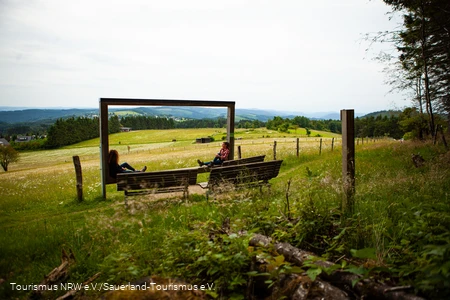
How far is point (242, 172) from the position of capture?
23.9ft

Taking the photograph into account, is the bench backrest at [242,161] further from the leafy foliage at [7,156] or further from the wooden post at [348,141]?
the leafy foliage at [7,156]

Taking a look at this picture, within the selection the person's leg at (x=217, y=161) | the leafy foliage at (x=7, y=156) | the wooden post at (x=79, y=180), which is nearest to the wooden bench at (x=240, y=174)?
the person's leg at (x=217, y=161)

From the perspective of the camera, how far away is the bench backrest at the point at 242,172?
695 centimetres

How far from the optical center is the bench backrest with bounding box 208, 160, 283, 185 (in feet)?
22.8

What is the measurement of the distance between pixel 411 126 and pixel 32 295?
21.5 meters

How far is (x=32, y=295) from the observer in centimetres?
324

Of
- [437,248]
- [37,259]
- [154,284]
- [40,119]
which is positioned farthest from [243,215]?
[40,119]

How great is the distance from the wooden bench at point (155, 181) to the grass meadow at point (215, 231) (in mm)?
323

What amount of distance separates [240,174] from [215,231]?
3181 millimetres

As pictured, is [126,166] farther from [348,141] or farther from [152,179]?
[348,141]

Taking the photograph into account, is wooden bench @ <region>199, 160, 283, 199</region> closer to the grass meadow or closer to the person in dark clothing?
the grass meadow

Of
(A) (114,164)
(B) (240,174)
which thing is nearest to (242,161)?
(B) (240,174)

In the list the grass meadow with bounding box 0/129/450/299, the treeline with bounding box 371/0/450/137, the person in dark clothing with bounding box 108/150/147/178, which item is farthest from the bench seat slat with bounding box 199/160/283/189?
the treeline with bounding box 371/0/450/137

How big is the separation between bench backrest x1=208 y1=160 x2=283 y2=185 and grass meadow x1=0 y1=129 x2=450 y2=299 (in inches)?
32.4
